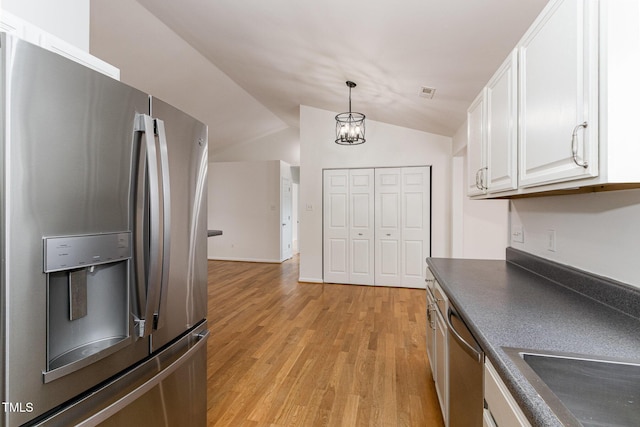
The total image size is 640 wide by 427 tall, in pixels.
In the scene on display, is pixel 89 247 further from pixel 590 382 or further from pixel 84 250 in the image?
pixel 590 382

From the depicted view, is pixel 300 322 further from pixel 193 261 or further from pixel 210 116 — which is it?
pixel 210 116

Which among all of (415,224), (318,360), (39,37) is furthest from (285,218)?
(39,37)

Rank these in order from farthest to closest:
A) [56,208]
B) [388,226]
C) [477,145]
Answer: [388,226] < [477,145] < [56,208]

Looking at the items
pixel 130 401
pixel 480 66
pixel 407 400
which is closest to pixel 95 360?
pixel 130 401

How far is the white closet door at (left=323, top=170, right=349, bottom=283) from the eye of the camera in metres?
5.16

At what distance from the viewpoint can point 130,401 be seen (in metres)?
1.00

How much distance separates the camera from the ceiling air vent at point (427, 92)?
10.3ft

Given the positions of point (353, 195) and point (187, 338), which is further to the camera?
point (353, 195)

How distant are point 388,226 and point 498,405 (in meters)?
4.19

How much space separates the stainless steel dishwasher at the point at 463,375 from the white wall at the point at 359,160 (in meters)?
3.58

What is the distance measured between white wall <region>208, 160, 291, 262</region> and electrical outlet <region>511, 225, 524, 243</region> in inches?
209

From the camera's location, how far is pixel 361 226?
5098 mm

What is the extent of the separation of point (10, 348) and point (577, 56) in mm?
1772

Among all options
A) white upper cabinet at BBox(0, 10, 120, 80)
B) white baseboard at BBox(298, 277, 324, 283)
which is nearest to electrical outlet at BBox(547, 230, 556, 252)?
white upper cabinet at BBox(0, 10, 120, 80)
